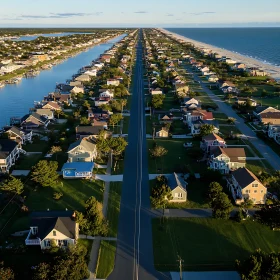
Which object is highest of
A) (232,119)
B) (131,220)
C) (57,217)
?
(57,217)

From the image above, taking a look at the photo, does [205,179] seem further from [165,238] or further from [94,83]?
[94,83]

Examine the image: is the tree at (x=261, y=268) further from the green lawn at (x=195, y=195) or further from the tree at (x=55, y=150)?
the tree at (x=55, y=150)

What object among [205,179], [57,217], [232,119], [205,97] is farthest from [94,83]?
[57,217]

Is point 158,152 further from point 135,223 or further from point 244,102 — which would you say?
point 244,102

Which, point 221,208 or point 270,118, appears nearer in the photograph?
point 221,208

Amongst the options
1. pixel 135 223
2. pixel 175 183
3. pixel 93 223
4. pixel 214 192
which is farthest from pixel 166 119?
pixel 93 223

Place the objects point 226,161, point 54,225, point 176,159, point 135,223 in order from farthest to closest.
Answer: point 176,159 → point 226,161 → point 135,223 → point 54,225

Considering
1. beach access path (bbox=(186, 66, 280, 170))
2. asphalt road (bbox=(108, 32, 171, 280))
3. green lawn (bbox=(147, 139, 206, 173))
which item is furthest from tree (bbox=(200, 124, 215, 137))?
asphalt road (bbox=(108, 32, 171, 280))
